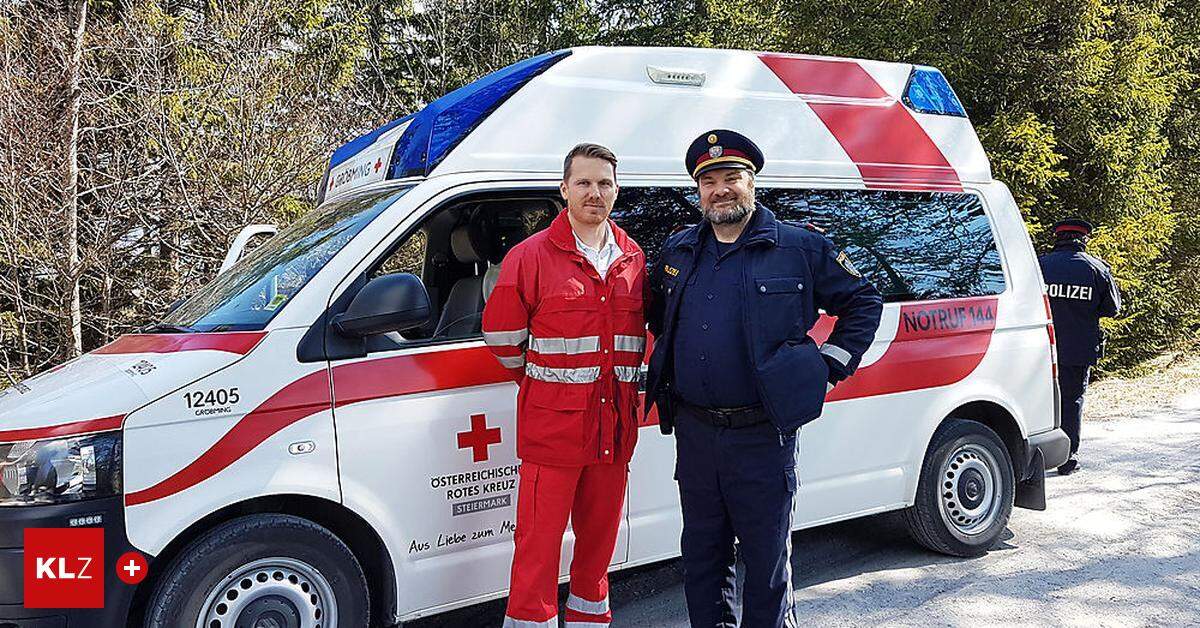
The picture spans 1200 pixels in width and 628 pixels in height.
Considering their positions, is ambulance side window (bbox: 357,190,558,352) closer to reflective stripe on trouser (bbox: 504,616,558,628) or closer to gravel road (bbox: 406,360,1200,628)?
reflective stripe on trouser (bbox: 504,616,558,628)

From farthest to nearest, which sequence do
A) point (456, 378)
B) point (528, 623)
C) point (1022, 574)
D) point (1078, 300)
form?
point (1078, 300) < point (1022, 574) < point (456, 378) < point (528, 623)

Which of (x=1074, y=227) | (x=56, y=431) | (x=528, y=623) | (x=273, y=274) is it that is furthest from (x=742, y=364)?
(x=1074, y=227)

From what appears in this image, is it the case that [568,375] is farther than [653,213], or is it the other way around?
[653,213]

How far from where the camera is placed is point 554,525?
134 inches

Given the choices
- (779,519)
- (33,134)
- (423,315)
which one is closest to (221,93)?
(33,134)

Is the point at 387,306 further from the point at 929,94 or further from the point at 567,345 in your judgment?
the point at 929,94

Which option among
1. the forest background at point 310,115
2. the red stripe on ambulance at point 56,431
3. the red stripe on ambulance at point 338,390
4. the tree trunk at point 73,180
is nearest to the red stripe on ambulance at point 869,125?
the red stripe on ambulance at point 338,390

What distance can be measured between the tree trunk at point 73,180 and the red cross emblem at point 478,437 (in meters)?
6.58

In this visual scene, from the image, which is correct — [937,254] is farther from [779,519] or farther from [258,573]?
[258,573]

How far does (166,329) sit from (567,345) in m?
1.57

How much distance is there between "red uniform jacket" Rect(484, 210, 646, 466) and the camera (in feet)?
11.0

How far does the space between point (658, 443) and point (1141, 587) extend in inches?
98.0

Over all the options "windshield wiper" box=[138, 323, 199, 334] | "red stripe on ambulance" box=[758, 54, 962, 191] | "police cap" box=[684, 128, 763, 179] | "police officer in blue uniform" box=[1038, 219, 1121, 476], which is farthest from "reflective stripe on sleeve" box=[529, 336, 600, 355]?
"police officer in blue uniform" box=[1038, 219, 1121, 476]

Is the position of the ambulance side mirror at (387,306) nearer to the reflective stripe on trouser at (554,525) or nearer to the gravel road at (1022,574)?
the reflective stripe on trouser at (554,525)
